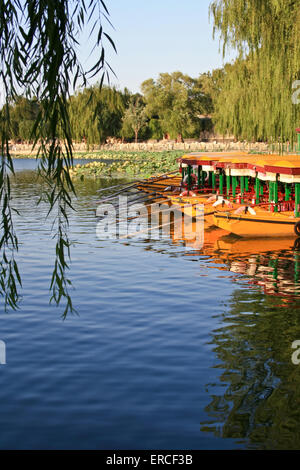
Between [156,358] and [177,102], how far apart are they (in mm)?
105492

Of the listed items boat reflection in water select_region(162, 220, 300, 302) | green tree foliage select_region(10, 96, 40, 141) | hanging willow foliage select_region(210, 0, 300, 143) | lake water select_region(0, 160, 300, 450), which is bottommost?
boat reflection in water select_region(162, 220, 300, 302)

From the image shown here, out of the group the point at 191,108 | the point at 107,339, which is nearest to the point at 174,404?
the point at 107,339

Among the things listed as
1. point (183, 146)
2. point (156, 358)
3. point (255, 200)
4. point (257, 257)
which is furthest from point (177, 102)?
point (156, 358)

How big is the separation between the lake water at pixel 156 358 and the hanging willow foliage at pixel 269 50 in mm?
6377

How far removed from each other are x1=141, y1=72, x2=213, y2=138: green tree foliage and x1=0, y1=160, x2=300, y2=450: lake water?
95583 mm

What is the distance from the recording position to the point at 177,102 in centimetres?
11444

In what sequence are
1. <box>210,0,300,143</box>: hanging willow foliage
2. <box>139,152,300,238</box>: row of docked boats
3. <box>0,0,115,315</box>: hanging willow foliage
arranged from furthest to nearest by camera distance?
<box>139,152,300,238</box>: row of docked boats → <box>210,0,300,143</box>: hanging willow foliage → <box>0,0,115,315</box>: hanging willow foliage

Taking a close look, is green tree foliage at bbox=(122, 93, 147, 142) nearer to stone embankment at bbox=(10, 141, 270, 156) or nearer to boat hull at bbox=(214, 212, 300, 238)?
stone embankment at bbox=(10, 141, 270, 156)

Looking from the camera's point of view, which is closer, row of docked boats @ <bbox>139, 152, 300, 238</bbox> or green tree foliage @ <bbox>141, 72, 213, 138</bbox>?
row of docked boats @ <bbox>139, 152, 300, 238</bbox>

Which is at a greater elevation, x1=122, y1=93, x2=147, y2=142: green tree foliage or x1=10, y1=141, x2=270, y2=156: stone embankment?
x1=122, y1=93, x2=147, y2=142: green tree foliage

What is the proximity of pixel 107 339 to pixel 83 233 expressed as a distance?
15414mm

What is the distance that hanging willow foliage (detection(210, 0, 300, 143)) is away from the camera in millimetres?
21797

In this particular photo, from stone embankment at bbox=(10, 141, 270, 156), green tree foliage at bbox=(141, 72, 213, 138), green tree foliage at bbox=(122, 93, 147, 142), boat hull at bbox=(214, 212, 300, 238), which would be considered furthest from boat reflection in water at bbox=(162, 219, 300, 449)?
green tree foliage at bbox=(122, 93, 147, 142)

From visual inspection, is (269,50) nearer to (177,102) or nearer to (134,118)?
(177,102)
